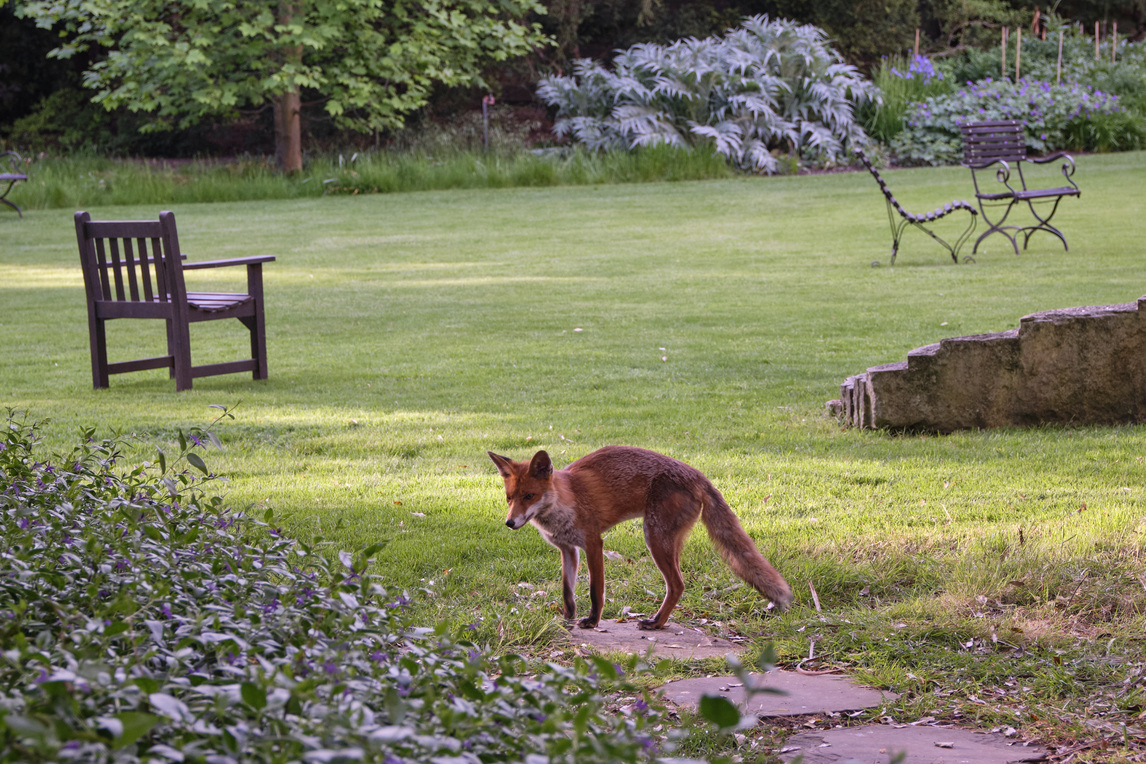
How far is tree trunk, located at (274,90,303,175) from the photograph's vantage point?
27109 mm

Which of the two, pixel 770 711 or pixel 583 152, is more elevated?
pixel 583 152

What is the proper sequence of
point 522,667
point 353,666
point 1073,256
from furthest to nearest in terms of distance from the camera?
point 1073,256 → point 522,667 → point 353,666

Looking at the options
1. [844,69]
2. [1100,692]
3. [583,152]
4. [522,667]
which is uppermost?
[844,69]

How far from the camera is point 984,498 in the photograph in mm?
5430

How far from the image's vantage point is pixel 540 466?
395 centimetres

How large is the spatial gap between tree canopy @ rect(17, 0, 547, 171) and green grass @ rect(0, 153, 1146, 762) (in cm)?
985

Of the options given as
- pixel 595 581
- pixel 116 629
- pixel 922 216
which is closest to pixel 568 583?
pixel 595 581

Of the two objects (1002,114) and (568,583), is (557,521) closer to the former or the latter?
(568,583)

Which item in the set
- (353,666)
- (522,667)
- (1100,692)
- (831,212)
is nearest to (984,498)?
(1100,692)

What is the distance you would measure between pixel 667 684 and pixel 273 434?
3951 mm

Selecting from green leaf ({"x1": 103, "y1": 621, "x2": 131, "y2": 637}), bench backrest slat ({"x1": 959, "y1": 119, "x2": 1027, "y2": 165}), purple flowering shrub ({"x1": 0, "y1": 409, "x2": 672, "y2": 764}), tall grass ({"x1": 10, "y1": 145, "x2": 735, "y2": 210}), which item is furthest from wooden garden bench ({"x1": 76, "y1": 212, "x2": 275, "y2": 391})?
tall grass ({"x1": 10, "y1": 145, "x2": 735, "y2": 210})

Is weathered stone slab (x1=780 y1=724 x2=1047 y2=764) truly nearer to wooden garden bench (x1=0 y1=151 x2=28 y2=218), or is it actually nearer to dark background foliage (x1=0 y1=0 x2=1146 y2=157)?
wooden garden bench (x1=0 y1=151 x2=28 y2=218)

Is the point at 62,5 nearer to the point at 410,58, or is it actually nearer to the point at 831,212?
the point at 410,58

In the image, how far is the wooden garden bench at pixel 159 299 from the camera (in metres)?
8.47
